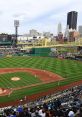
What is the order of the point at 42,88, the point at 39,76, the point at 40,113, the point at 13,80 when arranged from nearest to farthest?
the point at 40,113
the point at 42,88
the point at 13,80
the point at 39,76

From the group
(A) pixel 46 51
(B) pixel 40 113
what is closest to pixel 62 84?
(B) pixel 40 113

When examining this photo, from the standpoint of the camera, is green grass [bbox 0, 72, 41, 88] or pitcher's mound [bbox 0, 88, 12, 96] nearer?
pitcher's mound [bbox 0, 88, 12, 96]

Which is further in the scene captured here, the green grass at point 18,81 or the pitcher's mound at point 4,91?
the green grass at point 18,81

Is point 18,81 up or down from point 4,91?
up

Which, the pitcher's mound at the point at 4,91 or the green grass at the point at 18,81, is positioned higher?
the green grass at the point at 18,81

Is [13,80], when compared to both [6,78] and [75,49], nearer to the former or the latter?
[6,78]

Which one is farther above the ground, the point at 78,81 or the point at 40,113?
the point at 40,113

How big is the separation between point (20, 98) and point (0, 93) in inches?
148

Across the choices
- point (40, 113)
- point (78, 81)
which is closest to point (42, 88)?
point (78, 81)

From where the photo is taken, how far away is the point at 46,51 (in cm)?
8919

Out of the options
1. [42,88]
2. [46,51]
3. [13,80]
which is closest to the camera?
→ [42,88]

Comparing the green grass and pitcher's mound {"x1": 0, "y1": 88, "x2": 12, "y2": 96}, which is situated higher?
the green grass

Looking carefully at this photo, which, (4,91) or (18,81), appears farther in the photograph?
(18,81)

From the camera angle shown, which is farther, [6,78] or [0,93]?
[6,78]
